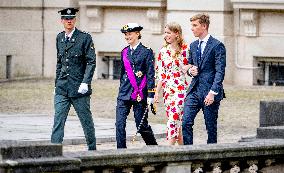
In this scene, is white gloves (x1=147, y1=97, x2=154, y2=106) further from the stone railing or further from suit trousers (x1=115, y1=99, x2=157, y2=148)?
the stone railing

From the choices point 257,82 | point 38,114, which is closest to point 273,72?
point 257,82

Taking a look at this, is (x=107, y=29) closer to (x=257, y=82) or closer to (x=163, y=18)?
(x=163, y=18)

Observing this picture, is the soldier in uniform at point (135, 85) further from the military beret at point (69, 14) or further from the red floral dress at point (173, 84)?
the military beret at point (69, 14)

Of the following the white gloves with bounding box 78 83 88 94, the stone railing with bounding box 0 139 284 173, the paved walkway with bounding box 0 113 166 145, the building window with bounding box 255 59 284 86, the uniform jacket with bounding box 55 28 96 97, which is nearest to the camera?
the stone railing with bounding box 0 139 284 173

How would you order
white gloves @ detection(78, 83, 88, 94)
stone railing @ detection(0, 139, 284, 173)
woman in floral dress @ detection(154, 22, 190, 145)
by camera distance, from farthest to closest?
woman in floral dress @ detection(154, 22, 190, 145), white gloves @ detection(78, 83, 88, 94), stone railing @ detection(0, 139, 284, 173)

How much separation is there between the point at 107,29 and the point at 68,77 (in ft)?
43.7

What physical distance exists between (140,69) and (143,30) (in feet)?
41.8

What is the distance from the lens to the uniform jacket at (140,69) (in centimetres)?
1555

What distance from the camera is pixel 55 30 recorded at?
96.2ft

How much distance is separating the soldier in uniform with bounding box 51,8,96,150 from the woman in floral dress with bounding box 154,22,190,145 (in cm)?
94

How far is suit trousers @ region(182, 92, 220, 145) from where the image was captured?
562 inches

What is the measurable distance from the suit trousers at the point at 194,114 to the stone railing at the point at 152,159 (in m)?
1.91

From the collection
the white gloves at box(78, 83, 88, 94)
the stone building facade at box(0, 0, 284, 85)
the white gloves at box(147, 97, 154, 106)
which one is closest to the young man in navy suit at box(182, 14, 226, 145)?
the white gloves at box(147, 97, 154, 106)

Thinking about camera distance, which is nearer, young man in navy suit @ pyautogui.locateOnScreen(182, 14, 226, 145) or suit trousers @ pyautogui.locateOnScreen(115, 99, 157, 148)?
young man in navy suit @ pyautogui.locateOnScreen(182, 14, 226, 145)
